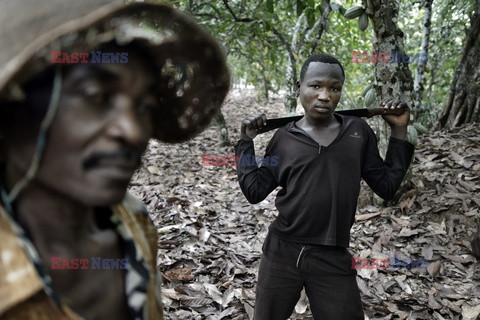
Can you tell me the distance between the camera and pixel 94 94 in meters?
0.83

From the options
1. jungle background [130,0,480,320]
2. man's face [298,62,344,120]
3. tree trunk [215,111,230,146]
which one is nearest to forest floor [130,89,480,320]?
jungle background [130,0,480,320]

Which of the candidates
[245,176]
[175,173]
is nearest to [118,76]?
[245,176]

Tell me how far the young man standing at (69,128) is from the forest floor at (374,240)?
2201 millimetres

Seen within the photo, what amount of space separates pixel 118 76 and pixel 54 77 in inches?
5.1

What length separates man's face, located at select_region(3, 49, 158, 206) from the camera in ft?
2.70

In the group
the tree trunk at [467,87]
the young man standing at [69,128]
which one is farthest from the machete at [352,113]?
the tree trunk at [467,87]

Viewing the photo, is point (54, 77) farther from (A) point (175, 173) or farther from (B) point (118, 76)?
(A) point (175, 173)

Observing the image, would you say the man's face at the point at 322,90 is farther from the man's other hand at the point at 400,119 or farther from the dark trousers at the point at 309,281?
the dark trousers at the point at 309,281

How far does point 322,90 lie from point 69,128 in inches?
68.2

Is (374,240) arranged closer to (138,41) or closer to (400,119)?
(400,119)

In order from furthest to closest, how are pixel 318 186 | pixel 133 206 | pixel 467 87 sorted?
1. pixel 467 87
2. pixel 318 186
3. pixel 133 206

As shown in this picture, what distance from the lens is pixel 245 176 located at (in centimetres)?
240

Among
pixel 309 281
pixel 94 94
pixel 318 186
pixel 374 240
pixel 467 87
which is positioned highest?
pixel 467 87

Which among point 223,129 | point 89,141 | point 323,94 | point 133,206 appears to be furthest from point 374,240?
point 223,129
